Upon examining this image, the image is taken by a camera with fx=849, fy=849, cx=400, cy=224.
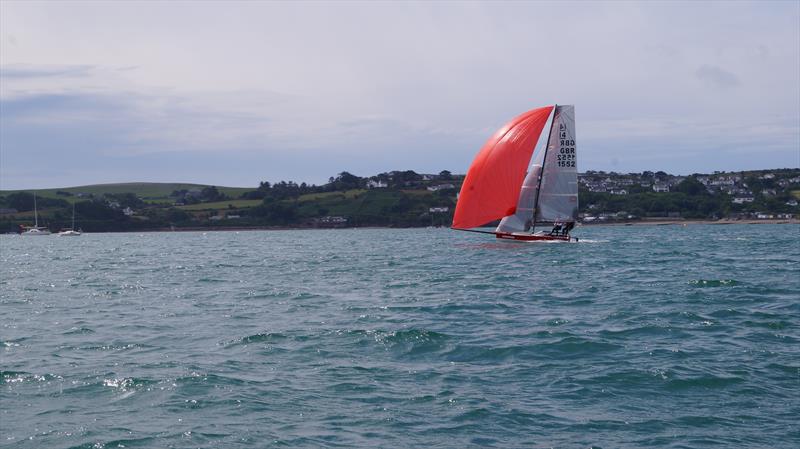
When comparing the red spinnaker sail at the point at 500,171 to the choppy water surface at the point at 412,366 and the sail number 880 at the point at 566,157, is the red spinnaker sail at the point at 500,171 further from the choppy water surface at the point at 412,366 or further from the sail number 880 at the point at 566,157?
the choppy water surface at the point at 412,366

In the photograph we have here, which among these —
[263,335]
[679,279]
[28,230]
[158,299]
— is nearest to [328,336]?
[263,335]

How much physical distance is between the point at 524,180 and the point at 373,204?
304ft

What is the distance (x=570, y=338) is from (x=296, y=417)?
580 cm

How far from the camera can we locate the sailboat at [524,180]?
4472 cm

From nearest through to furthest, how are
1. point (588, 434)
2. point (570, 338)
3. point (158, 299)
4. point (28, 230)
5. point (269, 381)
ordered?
point (588, 434), point (269, 381), point (570, 338), point (158, 299), point (28, 230)

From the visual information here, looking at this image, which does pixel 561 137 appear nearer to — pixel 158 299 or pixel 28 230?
pixel 158 299

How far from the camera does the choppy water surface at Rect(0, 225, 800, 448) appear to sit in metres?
9.28

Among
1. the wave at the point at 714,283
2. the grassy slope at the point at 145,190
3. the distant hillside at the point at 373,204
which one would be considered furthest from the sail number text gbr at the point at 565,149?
the grassy slope at the point at 145,190

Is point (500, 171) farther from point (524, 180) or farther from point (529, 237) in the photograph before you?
point (529, 237)

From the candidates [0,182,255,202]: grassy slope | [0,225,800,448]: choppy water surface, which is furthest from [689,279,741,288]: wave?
[0,182,255,202]: grassy slope

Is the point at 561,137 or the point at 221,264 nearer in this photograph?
the point at 221,264

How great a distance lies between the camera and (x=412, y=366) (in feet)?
Result: 40.7

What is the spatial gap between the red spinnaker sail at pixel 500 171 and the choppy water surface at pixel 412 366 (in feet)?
69.4

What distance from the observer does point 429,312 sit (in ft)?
59.1
